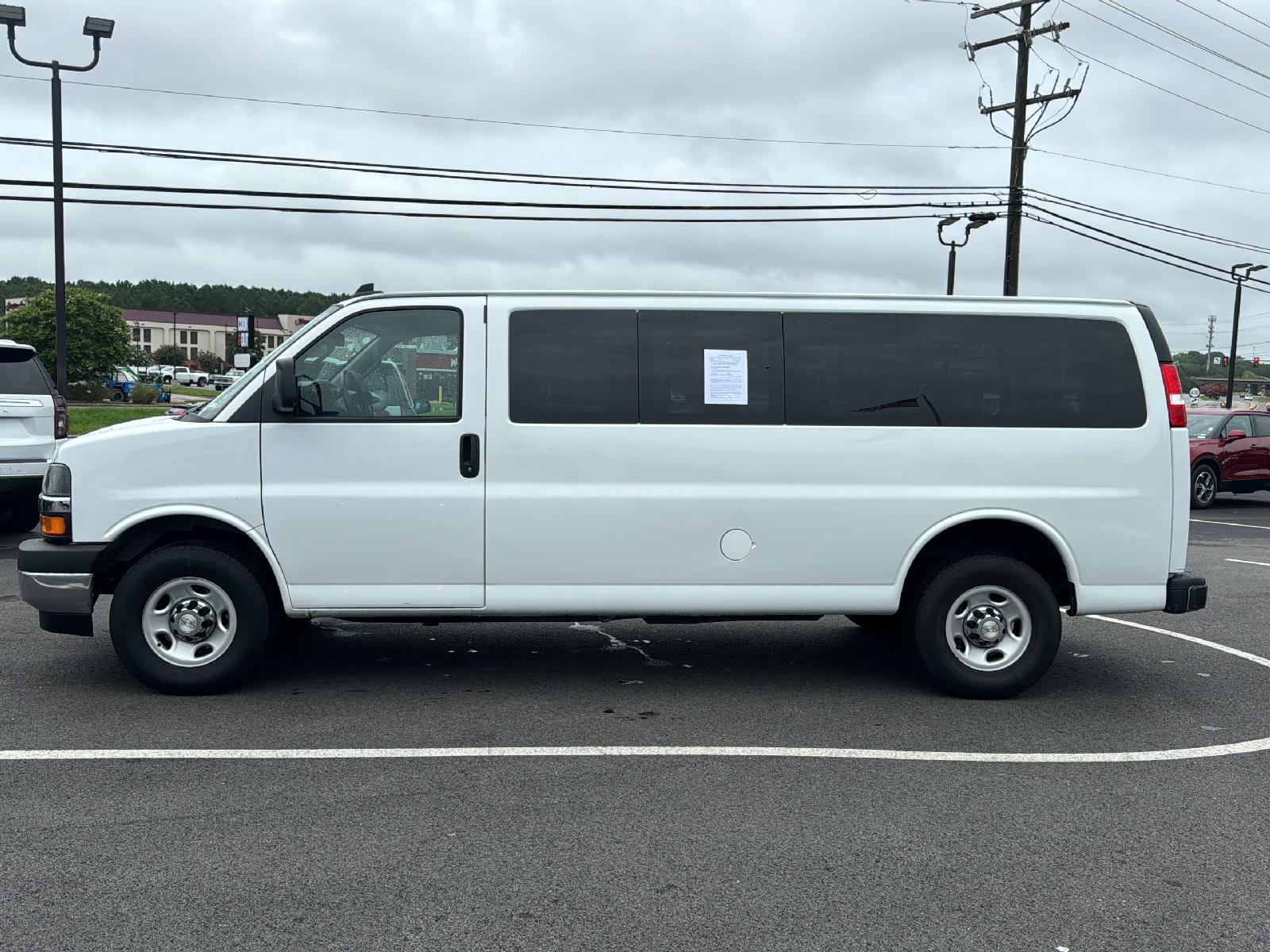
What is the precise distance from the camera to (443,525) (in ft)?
→ 19.0

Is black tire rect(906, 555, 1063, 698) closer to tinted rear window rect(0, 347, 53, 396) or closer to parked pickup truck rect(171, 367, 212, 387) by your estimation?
tinted rear window rect(0, 347, 53, 396)

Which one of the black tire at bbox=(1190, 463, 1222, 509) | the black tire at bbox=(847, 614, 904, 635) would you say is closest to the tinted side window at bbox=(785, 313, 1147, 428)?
the black tire at bbox=(847, 614, 904, 635)

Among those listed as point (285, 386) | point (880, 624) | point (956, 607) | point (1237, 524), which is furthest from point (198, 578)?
point (1237, 524)

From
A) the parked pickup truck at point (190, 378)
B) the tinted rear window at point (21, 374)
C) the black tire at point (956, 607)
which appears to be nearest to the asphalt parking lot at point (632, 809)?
the black tire at point (956, 607)

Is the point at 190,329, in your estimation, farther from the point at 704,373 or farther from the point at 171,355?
the point at 704,373

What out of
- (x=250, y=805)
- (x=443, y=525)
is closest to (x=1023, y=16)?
(x=443, y=525)

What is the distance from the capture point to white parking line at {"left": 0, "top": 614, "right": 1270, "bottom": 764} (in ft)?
16.1

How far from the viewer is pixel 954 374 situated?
5934 millimetres

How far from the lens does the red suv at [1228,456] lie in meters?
18.2

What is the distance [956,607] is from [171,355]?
13553cm

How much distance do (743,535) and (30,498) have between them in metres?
8.14

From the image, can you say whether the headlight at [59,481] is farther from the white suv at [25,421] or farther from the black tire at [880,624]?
the white suv at [25,421]

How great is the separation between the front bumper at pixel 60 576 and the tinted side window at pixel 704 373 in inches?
114

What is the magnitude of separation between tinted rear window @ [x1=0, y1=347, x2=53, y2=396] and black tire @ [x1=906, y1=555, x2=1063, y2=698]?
8515 millimetres
